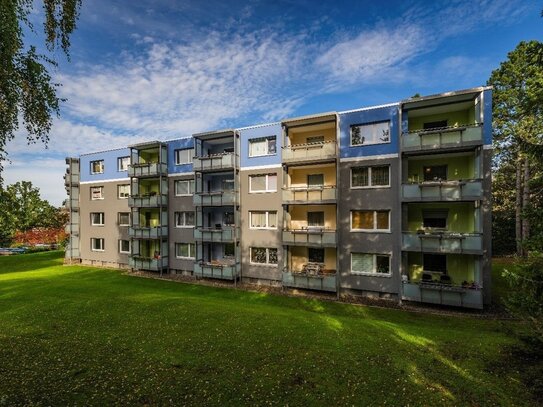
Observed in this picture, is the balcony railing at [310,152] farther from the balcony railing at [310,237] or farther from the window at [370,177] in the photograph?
the balcony railing at [310,237]

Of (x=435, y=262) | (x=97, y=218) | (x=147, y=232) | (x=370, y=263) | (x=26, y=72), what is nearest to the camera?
(x=26, y=72)

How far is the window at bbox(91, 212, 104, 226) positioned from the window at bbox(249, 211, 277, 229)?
20.6m

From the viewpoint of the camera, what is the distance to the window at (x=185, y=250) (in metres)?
26.3

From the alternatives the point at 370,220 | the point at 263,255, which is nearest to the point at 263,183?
the point at 263,255

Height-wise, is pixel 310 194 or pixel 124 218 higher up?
pixel 310 194

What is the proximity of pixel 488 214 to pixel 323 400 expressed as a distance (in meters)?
15.4

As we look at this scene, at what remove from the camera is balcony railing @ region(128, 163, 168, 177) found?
26.9 metres

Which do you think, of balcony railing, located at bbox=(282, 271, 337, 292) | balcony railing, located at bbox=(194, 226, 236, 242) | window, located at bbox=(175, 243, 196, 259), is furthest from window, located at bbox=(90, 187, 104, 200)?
balcony railing, located at bbox=(282, 271, 337, 292)

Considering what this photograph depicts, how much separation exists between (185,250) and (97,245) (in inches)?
554

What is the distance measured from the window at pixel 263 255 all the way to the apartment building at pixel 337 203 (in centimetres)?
9

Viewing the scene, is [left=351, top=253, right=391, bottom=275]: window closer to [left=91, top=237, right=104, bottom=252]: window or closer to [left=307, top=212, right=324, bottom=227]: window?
[left=307, top=212, right=324, bottom=227]: window

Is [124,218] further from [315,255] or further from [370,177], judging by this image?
[370,177]

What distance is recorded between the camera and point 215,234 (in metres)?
23.9

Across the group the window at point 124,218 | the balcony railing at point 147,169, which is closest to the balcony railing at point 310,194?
the balcony railing at point 147,169
